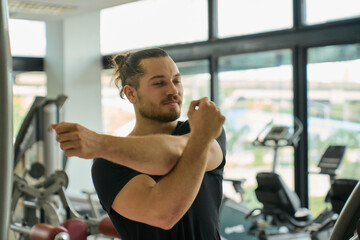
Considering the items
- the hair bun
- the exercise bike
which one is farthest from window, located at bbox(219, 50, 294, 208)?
the hair bun

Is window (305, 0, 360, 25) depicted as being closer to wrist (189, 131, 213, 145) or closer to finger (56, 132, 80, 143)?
wrist (189, 131, 213, 145)

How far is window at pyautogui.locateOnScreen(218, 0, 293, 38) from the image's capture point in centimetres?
529

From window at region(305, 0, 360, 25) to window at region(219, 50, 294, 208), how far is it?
0.45 meters

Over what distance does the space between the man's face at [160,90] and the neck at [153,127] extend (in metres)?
0.02

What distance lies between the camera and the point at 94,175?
1.34 metres

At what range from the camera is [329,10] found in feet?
16.0

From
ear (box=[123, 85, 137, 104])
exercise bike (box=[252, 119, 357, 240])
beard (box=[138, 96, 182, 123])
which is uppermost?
ear (box=[123, 85, 137, 104])

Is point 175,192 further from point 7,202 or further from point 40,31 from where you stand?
point 40,31

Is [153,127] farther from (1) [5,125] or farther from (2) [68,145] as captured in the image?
(1) [5,125]

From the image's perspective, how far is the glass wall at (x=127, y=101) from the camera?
6.34 meters

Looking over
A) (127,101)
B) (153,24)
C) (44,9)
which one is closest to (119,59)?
(44,9)

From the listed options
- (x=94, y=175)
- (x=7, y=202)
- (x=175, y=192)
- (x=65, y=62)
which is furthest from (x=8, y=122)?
(x=65, y=62)

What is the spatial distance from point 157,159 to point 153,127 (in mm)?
305

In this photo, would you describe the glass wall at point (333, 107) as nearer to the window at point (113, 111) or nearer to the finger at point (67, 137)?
the window at point (113, 111)
